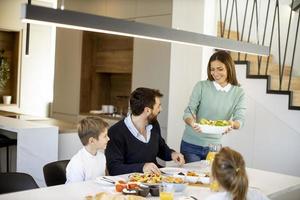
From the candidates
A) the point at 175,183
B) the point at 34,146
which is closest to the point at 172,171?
the point at 175,183

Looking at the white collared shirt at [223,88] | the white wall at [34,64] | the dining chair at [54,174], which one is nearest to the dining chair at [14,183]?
the dining chair at [54,174]

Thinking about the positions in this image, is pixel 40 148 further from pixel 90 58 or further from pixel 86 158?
pixel 90 58

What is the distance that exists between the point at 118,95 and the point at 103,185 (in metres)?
4.02

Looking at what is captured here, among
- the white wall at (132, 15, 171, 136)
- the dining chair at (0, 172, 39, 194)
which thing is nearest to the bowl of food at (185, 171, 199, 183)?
the dining chair at (0, 172, 39, 194)

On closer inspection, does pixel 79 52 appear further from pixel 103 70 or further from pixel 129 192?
pixel 129 192

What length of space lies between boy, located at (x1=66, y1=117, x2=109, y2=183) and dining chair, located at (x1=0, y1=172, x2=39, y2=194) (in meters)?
0.22

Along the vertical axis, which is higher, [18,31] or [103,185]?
[18,31]

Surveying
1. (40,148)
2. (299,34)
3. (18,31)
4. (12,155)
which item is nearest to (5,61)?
(18,31)

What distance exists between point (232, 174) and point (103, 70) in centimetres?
445

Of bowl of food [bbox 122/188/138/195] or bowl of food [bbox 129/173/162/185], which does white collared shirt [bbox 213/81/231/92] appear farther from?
bowl of food [bbox 122/188/138/195]

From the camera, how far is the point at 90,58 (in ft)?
19.3

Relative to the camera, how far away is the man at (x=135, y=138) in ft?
8.04

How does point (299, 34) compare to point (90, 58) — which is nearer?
point (299, 34)

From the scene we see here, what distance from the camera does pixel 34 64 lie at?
6719 mm
